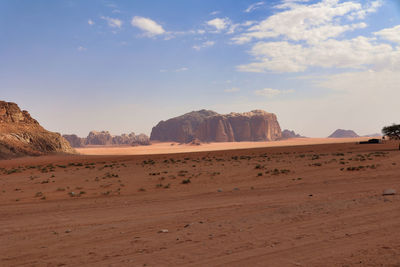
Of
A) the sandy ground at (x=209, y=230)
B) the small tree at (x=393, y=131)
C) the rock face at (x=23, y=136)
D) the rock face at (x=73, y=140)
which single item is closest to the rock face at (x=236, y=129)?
the rock face at (x=73, y=140)

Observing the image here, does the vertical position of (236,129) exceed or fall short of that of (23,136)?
it exceeds it

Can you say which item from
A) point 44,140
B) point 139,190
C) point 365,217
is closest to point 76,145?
point 44,140

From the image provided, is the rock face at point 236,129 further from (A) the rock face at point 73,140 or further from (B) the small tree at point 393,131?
(B) the small tree at point 393,131

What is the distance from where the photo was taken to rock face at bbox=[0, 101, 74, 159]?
64312mm

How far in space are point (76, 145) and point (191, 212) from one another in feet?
627

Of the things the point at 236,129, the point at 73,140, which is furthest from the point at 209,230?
the point at 73,140

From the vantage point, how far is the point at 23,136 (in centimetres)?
7131

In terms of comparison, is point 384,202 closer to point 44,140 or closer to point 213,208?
point 213,208

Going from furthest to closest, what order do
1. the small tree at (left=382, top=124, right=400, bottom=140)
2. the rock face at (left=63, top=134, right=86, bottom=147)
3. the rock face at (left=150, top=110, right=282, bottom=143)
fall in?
the rock face at (left=63, top=134, right=86, bottom=147) → the rock face at (left=150, top=110, right=282, bottom=143) → the small tree at (left=382, top=124, right=400, bottom=140)

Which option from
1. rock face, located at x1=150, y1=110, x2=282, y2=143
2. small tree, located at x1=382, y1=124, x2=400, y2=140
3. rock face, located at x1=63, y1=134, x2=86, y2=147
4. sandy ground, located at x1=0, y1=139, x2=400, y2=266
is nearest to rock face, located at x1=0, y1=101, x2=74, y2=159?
sandy ground, located at x1=0, y1=139, x2=400, y2=266

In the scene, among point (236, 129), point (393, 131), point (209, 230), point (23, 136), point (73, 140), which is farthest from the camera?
point (73, 140)

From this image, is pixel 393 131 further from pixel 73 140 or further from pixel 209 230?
pixel 73 140

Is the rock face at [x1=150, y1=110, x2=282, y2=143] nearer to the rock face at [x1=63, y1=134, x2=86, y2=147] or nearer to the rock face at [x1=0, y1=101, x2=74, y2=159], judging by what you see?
the rock face at [x1=63, y1=134, x2=86, y2=147]

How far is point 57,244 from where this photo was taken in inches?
286
